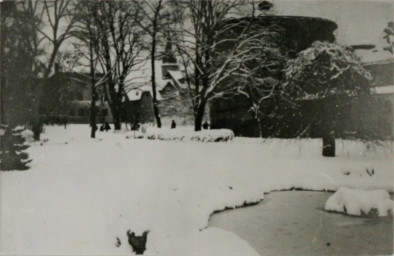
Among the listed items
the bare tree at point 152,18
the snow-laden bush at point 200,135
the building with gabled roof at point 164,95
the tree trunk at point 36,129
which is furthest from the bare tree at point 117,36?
the building with gabled roof at point 164,95

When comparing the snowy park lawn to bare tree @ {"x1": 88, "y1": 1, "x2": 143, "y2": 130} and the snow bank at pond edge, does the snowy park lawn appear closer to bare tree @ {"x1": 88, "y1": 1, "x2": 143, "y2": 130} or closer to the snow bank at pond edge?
the snow bank at pond edge

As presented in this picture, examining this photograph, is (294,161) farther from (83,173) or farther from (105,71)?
(105,71)

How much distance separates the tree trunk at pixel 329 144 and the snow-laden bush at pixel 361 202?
1.42 metres

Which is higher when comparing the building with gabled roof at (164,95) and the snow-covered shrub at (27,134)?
the building with gabled roof at (164,95)

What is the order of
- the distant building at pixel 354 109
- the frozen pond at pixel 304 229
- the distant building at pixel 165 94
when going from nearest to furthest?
the frozen pond at pixel 304 229 → the distant building at pixel 354 109 → the distant building at pixel 165 94

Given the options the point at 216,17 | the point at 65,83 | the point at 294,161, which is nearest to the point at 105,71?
the point at 65,83

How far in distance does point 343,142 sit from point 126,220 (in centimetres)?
517

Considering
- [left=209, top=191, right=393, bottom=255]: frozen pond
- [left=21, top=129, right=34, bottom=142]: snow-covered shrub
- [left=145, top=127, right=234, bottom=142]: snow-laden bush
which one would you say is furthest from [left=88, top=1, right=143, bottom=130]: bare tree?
[left=209, top=191, right=393, bottom=255]: frozen pond

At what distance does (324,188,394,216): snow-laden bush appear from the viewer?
7953mm

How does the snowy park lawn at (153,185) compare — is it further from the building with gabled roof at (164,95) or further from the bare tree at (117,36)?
the building with gabled roof at (164,95)

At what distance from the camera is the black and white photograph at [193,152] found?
663 centimetres

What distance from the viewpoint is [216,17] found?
12992 mm

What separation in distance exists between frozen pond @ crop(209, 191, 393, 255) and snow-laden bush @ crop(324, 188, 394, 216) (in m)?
0.15

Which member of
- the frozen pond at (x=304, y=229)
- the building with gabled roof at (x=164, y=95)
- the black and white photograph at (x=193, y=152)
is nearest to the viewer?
the black and white photograph at (x=193, y=152)
